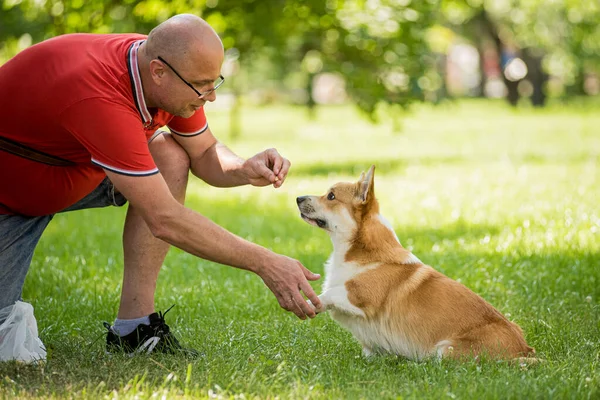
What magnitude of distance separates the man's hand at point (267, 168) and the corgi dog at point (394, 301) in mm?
504

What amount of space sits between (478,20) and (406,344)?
29539mm

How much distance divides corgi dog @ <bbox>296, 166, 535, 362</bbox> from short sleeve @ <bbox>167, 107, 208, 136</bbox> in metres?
0.86

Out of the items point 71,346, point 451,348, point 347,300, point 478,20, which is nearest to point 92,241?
point 71,346

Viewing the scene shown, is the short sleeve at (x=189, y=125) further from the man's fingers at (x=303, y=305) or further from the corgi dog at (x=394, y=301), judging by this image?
the man's fingers at (x=303, y=305)

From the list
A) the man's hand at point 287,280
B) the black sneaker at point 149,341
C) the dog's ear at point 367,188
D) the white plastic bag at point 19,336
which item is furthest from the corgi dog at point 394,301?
the white plastic bag at point 19,336

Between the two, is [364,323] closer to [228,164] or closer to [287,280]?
[287,280]

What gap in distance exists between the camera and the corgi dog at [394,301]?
4.01m

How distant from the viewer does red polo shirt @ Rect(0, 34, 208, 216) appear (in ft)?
11.1

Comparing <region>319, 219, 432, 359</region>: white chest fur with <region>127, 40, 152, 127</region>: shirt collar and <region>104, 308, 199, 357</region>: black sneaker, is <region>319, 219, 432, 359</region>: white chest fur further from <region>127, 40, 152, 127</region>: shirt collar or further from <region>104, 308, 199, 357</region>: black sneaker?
<region>127, 40, 152, 127</region>: shirt collar

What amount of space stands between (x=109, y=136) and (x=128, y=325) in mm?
1206

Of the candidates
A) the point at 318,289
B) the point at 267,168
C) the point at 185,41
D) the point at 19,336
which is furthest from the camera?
the point at 318,289

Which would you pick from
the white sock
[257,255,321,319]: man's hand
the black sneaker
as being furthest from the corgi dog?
the white sock

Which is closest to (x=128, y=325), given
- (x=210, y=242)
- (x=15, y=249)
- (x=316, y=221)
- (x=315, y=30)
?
(x=15, y=249)

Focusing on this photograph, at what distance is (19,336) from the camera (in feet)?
12.7
